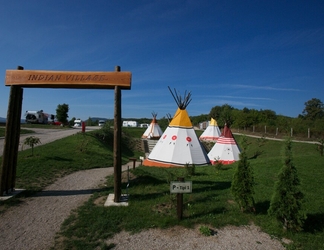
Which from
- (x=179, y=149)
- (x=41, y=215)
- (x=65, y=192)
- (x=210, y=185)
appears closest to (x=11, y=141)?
(x=65, y=192)

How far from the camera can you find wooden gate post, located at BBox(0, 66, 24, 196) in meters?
6.15

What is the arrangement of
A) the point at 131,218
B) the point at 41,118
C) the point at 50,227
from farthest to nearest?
the point at 41,118, the point at 131,218, the point at 50,227

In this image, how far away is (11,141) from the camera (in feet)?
20.7

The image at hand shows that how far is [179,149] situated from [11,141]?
872cm

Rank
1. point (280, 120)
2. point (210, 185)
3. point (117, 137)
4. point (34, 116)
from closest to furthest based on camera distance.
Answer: point (117, 137), point (210, 185), point (34, 116), point (280, 120)

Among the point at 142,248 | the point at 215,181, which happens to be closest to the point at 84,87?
the point at 142,248

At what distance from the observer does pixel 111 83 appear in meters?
6.09

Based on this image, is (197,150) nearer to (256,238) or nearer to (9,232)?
(256,238)

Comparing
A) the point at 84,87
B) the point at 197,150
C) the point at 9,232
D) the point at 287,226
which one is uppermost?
the point at 84,87

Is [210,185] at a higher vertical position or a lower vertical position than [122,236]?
higher

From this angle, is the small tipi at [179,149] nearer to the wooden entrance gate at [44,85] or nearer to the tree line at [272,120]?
the tree line at [272,120]

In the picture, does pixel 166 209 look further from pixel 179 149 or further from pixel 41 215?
pixel 179 149

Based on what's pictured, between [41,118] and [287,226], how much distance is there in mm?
41052

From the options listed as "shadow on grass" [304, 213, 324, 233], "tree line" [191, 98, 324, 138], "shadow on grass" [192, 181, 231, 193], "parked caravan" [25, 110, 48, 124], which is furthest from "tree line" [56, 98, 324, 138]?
"shadow on grass" [304, 213, 324, 233]
